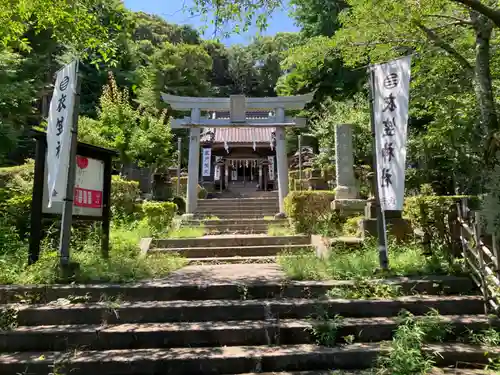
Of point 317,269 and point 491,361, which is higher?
point 317,269

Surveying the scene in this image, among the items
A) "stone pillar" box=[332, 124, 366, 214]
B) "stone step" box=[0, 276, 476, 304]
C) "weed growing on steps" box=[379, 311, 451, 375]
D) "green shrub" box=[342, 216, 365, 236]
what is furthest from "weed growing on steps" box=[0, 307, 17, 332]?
"stone pillar" box=[332, 124, 366, 214]

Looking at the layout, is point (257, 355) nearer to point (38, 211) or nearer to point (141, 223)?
point (38, 211)

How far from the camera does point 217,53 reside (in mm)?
42688

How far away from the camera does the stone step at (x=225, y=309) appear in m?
4.18

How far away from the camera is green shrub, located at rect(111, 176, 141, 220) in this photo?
33.5ft

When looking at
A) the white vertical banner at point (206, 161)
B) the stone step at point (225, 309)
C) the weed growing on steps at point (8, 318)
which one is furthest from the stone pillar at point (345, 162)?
the white vertical banner at point (206, 161)

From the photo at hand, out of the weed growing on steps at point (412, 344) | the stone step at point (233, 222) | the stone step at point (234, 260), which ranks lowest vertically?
the weed growing on steps at point (412, 344)

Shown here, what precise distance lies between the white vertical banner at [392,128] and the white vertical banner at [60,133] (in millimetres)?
4467

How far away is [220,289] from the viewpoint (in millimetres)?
4734

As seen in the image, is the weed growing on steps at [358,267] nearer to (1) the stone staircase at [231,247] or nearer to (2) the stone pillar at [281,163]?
(1) the stone staircase at [231,247]

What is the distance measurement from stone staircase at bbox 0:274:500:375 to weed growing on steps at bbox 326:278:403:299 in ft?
0.31

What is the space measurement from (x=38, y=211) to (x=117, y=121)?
1064 cm

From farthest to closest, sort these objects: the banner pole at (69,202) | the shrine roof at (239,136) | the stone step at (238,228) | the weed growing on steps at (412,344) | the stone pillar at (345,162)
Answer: the shrine roof at (239,136) → the stone step at (238,228) → the stone pillar at (345,162) → the banner pole at (69,202) → the weed growing on steps at (412,344)

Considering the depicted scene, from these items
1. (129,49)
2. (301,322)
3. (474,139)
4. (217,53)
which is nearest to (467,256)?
(301,322)
